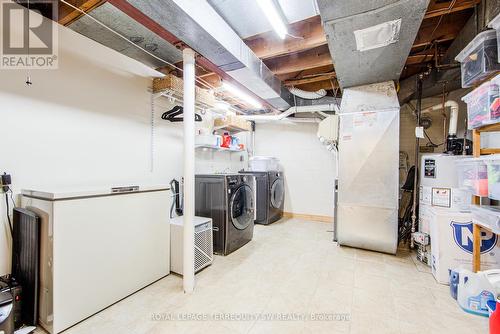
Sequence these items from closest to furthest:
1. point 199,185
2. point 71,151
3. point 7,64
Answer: point 7,64, point 71,151, point 199,185

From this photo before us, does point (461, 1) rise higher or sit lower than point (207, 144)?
higher

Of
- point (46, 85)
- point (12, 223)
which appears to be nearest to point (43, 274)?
point (12, 223)

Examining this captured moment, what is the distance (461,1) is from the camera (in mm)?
1953

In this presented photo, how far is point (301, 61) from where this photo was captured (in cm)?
309

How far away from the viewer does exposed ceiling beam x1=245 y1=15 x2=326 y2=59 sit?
2.38 m

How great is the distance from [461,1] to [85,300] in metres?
3.93

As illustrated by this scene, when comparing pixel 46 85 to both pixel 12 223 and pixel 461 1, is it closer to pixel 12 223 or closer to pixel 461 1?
pixel 12 223

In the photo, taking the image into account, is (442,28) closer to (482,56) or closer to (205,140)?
(482,56)

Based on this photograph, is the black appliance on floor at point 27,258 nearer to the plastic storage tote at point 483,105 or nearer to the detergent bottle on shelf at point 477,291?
the detergent bottle on shelf at point 477,291

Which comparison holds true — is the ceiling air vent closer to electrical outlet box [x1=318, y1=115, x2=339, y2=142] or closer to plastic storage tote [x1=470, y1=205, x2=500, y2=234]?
electrical outlet box [x1=318, y1=115, x2=339, y2=142]

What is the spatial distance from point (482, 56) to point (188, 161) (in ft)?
8.39

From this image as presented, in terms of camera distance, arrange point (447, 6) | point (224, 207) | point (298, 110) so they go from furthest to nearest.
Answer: point (298, 110)
point (224, 207)
point (447, 6)

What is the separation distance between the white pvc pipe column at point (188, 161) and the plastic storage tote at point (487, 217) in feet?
7.90

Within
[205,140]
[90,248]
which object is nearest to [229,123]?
[205,140]
